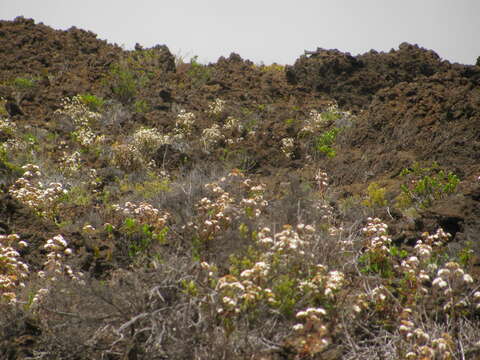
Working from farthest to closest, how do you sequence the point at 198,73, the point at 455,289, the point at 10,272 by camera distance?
the point at 198,73
the point at 10,272
the point at 455,289

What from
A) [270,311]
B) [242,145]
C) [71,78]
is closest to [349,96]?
[242,145]

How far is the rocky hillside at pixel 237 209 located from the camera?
2945 millimetres

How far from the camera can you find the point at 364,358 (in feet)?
9.83

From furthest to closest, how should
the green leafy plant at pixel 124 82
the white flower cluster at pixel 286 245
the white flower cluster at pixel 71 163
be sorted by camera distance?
the green leafy plant at pixel 124 82
the white flower cluster at pixel 71 163
the white flower cluster at pixel 286 245

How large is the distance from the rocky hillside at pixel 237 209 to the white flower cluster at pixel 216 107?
2.1 inches

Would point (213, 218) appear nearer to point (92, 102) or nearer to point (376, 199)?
point (376, 199)

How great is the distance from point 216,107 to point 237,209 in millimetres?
6494

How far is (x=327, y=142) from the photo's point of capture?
941 centimetres

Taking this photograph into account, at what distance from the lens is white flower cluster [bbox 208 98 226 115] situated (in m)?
10.8

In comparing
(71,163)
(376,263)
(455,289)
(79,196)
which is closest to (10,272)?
(79,196)

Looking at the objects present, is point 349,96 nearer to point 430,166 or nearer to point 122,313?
point 430,166

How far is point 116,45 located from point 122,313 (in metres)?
14.6

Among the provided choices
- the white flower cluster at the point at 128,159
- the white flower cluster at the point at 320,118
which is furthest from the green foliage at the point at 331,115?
the white flower cluster at the point at 128,159

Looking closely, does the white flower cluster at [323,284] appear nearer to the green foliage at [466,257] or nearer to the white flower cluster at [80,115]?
the green foliage at [466,257]
